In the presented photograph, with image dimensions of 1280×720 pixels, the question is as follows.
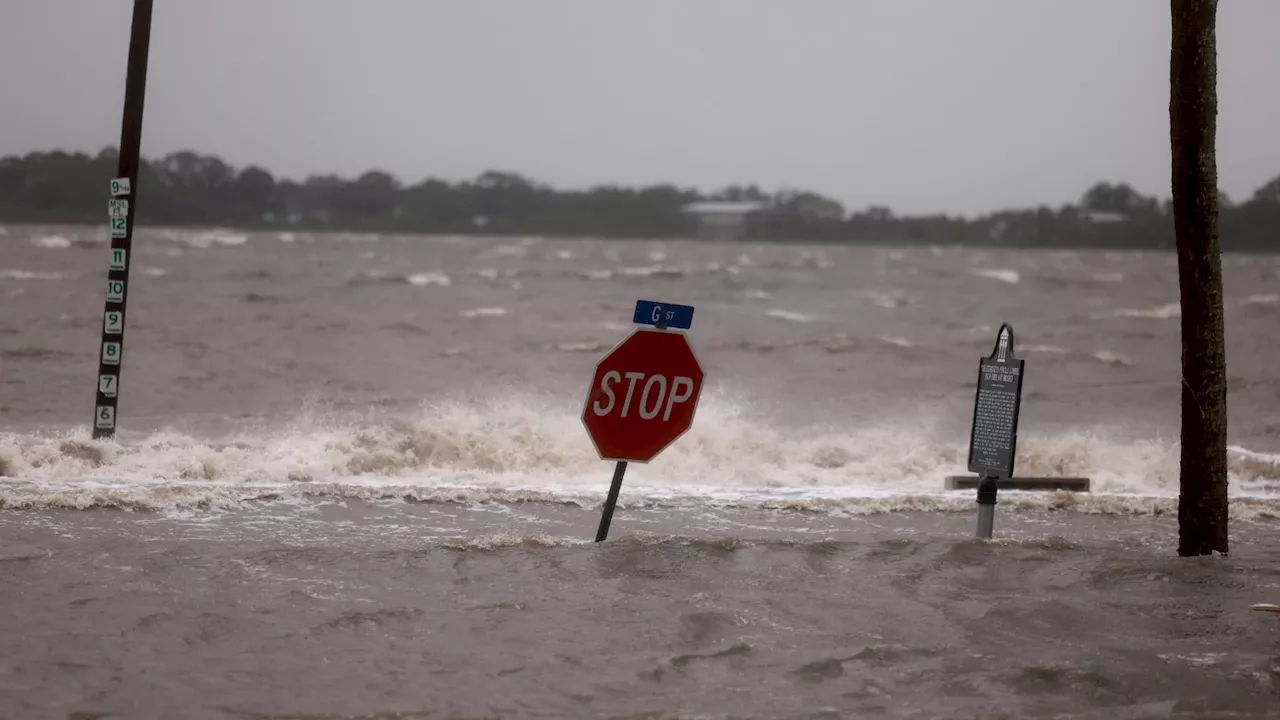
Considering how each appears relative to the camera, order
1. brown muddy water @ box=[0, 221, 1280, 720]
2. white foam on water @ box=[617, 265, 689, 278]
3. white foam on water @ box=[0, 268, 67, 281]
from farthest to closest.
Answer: white foam on water @ box=[617, 265, 689, 278] < white foam on water @ box=[0, 268, 67, 281] < brown muddy water @ box=[0, 221, 1280, 720]

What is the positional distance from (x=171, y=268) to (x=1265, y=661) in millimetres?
31911

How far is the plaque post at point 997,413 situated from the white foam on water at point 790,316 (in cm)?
2304

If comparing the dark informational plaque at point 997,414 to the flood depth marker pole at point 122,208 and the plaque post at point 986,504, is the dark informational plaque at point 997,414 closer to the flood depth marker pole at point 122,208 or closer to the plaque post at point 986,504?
the plaque post at point 986,504

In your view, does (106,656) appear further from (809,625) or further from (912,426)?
(912,426)

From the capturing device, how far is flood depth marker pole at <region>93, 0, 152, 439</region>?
10258mm

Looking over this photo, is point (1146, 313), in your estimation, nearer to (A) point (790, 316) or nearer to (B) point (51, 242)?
(A) point (790, 316)

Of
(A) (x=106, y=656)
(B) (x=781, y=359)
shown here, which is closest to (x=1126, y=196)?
(B) (x=781, y=359)

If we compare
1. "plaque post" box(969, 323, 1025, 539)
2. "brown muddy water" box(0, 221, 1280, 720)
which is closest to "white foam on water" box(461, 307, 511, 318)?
"brown muddy water" box(0, 221, 1280, 720)

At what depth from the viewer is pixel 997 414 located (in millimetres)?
6496

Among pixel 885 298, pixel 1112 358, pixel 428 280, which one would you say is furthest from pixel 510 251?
pixel 1112 358

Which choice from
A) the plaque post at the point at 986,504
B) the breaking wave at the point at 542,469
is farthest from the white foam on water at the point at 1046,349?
the plaque post at the point at 986,504

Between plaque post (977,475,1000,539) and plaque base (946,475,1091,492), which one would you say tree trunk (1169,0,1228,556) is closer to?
plaque post (977,475,1000,539)

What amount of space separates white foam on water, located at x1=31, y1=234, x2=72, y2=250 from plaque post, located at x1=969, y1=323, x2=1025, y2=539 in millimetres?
21565

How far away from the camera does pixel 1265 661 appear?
4.88m
